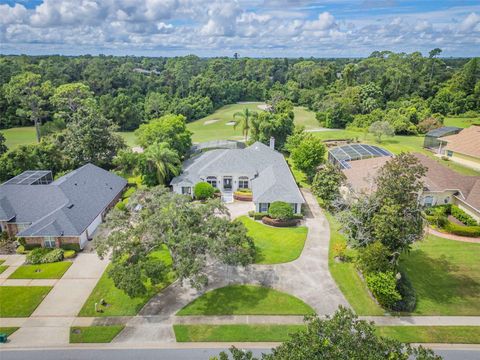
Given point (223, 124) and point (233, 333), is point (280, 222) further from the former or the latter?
point (223, 124)

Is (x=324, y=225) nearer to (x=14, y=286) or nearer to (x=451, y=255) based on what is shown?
(x=451, y=255)

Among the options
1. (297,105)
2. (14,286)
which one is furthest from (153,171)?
(297,105)

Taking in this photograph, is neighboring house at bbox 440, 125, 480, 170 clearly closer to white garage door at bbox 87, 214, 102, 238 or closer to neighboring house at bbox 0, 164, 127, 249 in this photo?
neighboring house at bbox 0, 164, 127, 249

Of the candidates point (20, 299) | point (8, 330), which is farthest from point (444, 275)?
point (20, 299)

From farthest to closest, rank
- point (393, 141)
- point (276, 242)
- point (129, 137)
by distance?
point (129, 137) < point (393, 141) < point (276, 242)

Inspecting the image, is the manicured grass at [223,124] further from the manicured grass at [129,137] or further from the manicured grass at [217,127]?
the manicured grass at [129,137]

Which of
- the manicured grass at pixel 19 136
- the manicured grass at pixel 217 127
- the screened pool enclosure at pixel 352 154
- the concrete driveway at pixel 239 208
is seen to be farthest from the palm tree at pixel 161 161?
the manicured grass at pixel 19 136
